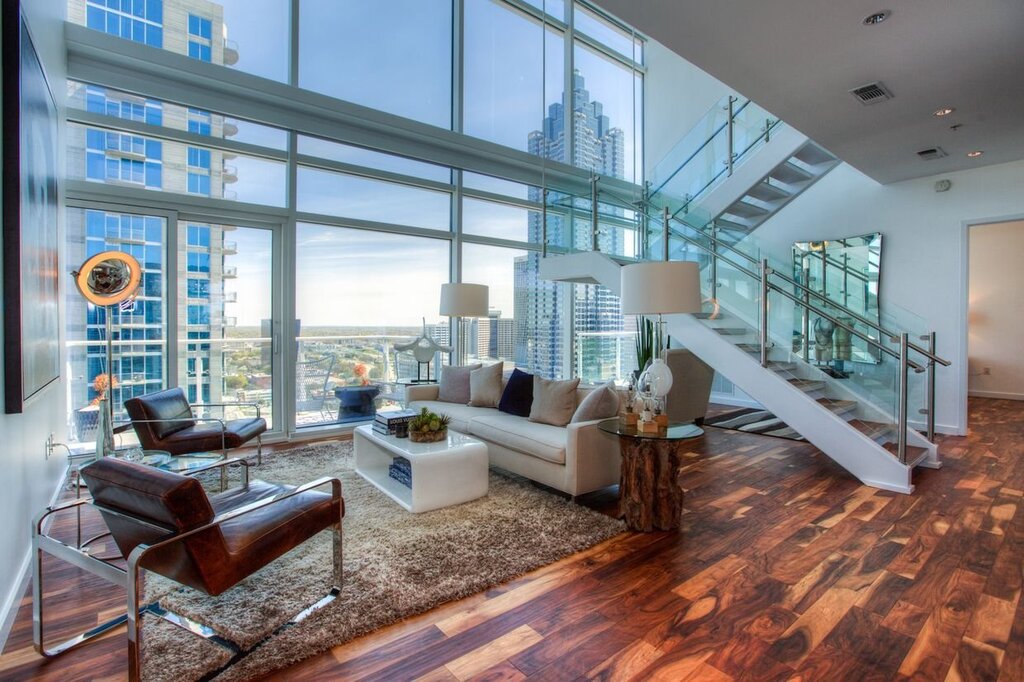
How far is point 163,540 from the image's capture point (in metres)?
1.64

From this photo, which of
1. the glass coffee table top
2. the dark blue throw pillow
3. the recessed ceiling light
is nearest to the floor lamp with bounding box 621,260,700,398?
the glass coffee table top

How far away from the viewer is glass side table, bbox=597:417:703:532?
292cm

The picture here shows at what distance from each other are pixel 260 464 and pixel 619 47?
8274 mm

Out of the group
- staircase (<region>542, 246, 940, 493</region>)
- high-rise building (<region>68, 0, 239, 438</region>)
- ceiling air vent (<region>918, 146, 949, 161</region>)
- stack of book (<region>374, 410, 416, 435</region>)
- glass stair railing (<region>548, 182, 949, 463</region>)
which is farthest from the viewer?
ceiling air vent (<region>918, 146, 949, 161</region>)

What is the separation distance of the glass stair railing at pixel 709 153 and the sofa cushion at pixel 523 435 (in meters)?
3.29

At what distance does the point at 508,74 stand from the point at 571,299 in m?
3.30

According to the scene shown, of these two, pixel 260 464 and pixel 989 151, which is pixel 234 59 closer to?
pixel 260 464

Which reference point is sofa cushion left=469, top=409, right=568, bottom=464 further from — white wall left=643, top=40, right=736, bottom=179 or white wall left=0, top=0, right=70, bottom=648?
white wall left=643, top=40, right=736, bottom=179

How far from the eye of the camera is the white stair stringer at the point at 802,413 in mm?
3773

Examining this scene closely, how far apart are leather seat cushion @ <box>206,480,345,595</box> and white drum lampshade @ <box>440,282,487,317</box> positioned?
10.1 ft

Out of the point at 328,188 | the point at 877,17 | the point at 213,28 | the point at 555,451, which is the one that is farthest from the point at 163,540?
the point at 213,28

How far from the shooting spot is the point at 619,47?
27.6 ft

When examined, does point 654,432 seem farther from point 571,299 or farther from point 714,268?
point 571,299

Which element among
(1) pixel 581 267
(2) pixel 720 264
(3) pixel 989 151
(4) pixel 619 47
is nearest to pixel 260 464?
(1) pixel 581 267
